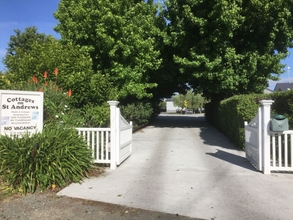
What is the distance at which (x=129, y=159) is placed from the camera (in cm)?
881

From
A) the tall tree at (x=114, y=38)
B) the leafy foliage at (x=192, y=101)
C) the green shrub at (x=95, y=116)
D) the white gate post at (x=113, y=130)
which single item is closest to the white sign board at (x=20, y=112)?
the white gate post at (x=113, y=130)

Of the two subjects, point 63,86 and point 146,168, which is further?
point 63,86

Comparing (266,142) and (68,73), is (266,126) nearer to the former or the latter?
(266,142)

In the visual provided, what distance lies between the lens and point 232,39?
15.2 meters

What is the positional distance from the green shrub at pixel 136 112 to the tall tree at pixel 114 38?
0.97 m

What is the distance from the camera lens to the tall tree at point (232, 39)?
44.5 ft

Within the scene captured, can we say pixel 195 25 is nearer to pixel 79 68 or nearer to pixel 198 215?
pixel 79 68

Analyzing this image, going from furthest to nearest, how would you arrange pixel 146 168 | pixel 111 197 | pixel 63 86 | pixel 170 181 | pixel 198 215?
pixel 63 86
pixel 146 168
pixel 170 181
pixel 111 197
pixel 198 215

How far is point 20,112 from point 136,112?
9282mm

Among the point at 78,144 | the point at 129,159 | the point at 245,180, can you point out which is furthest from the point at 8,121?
the point at 245,180

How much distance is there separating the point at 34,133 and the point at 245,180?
4668 millimetres

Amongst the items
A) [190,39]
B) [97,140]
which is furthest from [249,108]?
[190,39]

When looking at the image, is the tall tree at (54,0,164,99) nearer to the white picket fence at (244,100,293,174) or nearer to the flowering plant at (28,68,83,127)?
the flowering plant at (28,68,83,127)

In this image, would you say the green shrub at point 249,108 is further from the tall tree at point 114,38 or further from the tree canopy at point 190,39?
the tall tree at point 114,38
